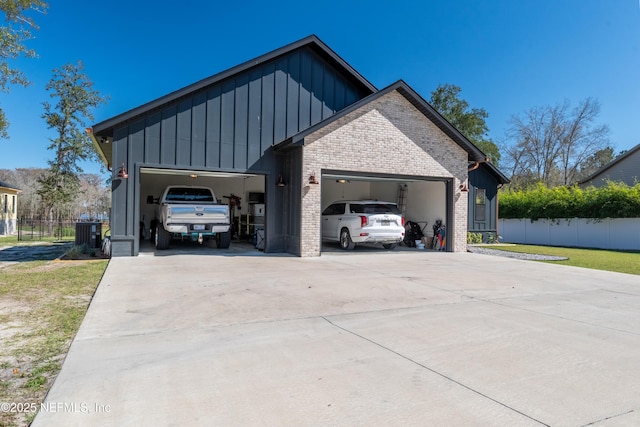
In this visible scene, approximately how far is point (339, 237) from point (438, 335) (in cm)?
1083

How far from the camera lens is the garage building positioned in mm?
11938

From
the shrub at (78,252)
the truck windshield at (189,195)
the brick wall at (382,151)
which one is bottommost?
the shrub at (78,252)

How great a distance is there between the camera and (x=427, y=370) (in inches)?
143

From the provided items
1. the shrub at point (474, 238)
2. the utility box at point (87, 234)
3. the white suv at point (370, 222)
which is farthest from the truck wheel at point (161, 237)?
the shrub at point (474, 238)

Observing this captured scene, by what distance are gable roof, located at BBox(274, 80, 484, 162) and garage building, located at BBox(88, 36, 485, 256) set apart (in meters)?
0.04

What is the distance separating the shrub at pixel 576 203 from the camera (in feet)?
65.8

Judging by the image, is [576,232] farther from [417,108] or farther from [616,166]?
[417,108]

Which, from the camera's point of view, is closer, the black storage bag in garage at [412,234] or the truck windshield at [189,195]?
the truck windshield at [189,195]

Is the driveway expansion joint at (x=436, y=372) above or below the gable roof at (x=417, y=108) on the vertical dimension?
below

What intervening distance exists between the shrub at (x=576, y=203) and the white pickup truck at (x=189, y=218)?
1866cm

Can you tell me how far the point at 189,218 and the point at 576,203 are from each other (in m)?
20.2

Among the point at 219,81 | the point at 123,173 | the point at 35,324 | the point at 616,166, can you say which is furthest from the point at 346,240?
the point at 616,166

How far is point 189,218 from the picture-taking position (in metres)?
12.5

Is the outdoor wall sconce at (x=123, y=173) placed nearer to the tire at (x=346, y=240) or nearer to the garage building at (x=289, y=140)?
the garage building at (x=289, y=140)
